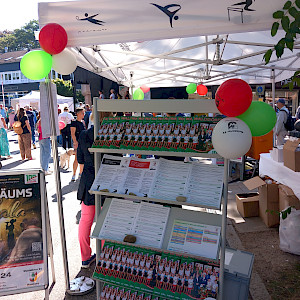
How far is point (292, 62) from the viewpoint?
6715 millimetres

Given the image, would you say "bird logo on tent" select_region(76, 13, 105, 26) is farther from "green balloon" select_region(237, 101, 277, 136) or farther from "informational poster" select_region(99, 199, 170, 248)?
"informational poster" select_region(99, 199, 170, 248)

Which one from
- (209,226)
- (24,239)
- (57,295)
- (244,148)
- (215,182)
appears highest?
(244,148)

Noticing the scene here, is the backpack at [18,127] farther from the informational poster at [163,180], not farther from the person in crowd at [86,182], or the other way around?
the informational poster at [163,180]

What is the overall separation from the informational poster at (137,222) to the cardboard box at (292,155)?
2412 mm

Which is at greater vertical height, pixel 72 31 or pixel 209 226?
pixel 72 31

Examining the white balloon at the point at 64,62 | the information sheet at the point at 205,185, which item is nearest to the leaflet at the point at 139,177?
the information sheet at the point at 205,185

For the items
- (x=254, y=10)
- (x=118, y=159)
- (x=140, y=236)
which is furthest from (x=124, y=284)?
(x=254, y=10)

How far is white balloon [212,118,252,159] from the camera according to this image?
2.15 metres

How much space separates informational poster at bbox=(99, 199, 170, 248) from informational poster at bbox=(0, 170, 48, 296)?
0.70m

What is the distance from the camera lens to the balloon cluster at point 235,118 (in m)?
2.16

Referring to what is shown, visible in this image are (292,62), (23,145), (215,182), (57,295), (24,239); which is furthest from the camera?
(23,145)

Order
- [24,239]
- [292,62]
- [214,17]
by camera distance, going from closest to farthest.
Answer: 1. [214,17]
2. [24,239]
3. [292,62]

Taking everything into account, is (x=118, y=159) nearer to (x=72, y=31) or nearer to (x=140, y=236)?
(x=140, y=236)

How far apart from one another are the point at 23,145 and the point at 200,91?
6.48 m
